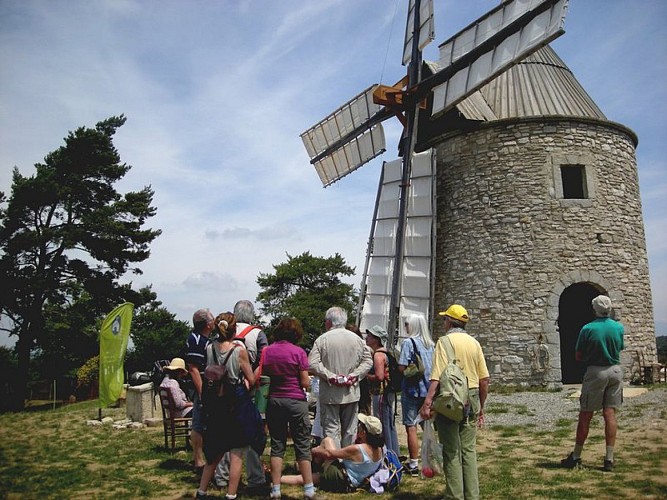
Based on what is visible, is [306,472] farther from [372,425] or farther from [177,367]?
[177,367]

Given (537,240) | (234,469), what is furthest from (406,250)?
(234,469)

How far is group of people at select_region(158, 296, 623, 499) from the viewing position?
4164 mm

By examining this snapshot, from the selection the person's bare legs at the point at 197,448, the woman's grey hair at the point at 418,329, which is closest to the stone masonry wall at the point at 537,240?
the woman's grey hair at the point at 418,329

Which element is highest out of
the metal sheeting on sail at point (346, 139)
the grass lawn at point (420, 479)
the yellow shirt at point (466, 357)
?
the metal sheeting on sail at point (346, 139)

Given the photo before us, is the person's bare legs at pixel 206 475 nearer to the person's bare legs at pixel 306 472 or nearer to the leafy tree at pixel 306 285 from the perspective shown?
the person's bare legs at pixel 306 472

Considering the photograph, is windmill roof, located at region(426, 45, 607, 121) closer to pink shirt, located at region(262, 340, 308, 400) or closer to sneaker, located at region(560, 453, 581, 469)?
sneaker, located at region(560, 453, 581, 469)

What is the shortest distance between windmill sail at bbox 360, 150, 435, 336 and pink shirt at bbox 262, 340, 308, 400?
265 inches

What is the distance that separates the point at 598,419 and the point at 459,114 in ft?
23.5

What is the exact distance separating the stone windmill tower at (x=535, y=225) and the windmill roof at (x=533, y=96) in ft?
0.14

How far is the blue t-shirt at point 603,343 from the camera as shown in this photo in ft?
16.5

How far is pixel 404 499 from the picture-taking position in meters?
4.35

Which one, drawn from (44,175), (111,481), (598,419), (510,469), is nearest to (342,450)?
(510,469)

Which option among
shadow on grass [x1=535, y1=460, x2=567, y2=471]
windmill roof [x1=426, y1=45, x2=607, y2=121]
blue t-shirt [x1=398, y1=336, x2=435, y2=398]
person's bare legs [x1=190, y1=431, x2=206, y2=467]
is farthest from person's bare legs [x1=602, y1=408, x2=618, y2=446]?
windmill roof [x1=426, y1=45, x2=607, y2=121]

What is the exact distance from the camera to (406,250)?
1158 centimetres
